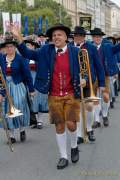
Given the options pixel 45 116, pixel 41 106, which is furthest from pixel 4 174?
pixel 45 116

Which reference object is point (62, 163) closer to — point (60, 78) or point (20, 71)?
point (60, 78)

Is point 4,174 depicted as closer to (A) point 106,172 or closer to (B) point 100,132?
(A) point 106,172

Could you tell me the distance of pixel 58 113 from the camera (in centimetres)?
750

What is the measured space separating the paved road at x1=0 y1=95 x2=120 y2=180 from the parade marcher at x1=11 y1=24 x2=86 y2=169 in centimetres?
30

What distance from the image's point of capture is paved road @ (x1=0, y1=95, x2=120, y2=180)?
7.11 metres

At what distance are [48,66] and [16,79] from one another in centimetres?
185

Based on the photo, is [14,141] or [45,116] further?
[45,116]

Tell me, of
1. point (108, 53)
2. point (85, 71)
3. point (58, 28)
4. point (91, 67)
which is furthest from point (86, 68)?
point (108, 53)

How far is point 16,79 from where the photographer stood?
9227 millimetres

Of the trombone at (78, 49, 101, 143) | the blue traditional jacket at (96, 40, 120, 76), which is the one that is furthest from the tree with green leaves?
the trombone at (78, 49, 101, 143)

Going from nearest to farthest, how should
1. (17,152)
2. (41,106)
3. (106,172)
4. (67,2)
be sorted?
(106,172) → (17,152) → (41,106) → (67,2)

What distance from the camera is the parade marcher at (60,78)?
7.39 m

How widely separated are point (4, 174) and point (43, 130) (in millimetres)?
3720

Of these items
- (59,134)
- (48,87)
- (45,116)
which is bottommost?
(45,116)
